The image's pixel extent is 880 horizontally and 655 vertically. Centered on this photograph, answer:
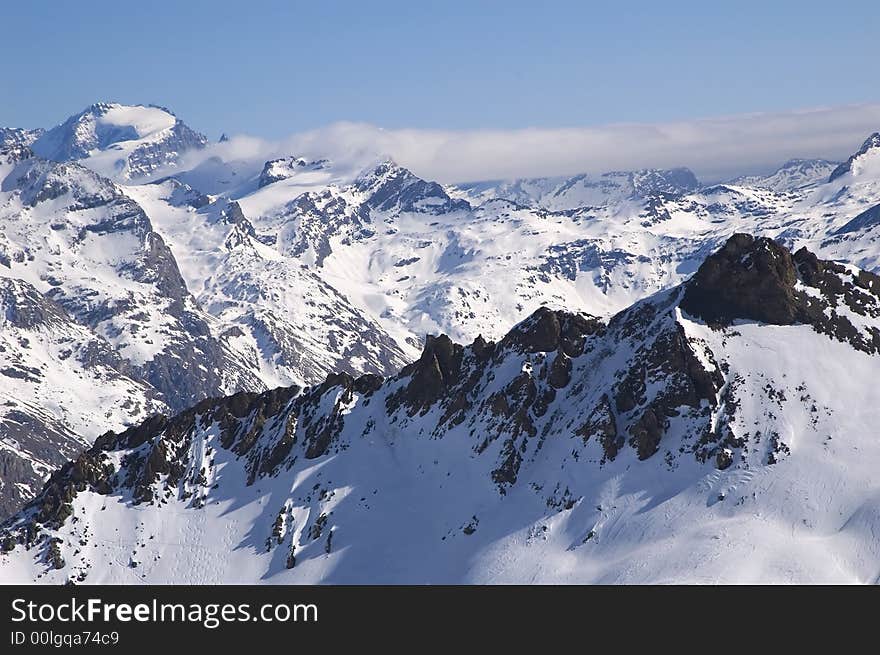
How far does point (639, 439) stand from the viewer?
198 metres

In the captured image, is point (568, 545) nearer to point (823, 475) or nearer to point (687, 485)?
point (687, 485)

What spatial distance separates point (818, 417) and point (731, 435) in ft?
49.9
